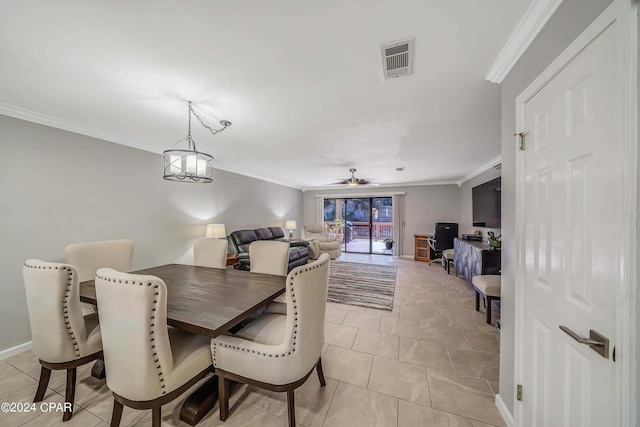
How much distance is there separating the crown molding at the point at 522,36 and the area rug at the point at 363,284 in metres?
2.84

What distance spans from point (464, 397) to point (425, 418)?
1.31 feet

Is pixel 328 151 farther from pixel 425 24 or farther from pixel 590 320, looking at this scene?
pixel 590 320

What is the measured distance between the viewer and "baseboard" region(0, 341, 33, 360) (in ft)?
6.46

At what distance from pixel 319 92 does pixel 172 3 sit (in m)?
1.02

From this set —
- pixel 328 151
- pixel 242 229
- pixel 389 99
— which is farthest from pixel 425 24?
pixel 242 229

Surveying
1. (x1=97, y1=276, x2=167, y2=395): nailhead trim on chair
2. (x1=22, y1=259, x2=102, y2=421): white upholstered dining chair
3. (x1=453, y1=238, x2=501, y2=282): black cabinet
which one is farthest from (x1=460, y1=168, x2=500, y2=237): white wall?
(x1=22, y1=259, x2=102, y2=421): white upholstered dining chair

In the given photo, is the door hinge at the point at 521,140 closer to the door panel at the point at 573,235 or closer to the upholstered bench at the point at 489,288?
the door panel at the point at 573,235

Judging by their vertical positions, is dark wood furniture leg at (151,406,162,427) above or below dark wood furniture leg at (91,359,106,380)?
above

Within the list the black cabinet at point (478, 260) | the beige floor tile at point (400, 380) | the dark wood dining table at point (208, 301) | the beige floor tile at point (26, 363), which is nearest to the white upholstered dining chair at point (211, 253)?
the dark wood dining table at point (208, 301)

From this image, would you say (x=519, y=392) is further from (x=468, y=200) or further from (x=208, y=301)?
(x=468, y=200)

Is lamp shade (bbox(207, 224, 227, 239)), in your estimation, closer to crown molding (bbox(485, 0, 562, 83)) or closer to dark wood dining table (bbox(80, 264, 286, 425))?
dark wood dining table (bbox(80, 264, 286, 425))

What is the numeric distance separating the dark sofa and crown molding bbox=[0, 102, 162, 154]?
2546mm

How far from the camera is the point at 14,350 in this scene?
2031 mm

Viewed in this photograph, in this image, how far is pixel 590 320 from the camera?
30.5 inches
